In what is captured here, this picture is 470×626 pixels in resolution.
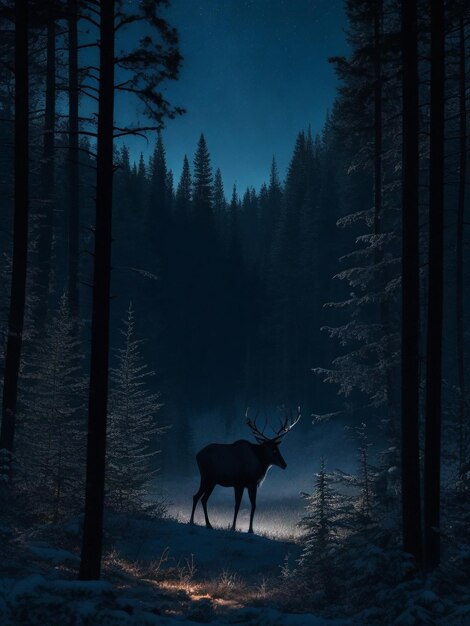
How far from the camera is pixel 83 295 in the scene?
46.5 m

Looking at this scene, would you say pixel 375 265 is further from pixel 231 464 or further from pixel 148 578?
pixel 148 578

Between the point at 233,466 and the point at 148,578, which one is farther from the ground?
the point at 233,466

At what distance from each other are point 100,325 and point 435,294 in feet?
20.1

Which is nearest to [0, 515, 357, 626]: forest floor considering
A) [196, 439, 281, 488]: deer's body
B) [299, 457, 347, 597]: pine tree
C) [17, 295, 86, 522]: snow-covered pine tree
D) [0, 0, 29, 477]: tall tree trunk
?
[299, 457, 347, 597]: pine tree

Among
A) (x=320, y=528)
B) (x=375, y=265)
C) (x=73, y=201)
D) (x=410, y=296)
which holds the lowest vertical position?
(x=320, y=528)

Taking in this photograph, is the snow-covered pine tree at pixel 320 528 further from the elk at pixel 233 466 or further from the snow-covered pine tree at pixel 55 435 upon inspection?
the snow-covered pine tree at pixel 55 435

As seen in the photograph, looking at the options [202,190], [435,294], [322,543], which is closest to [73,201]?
[435,294]

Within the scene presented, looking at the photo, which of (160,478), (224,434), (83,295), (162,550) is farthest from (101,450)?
(83,295)

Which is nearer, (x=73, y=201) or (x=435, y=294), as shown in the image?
(x=435, y=294)

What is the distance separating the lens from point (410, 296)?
975 centimetres

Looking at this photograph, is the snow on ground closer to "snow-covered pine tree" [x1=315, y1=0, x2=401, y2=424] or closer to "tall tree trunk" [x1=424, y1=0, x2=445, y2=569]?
"tall tree trunk" [x1=424, y1=0, x2=445, y2=569]

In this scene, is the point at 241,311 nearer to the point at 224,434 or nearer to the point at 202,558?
the point at 224,434

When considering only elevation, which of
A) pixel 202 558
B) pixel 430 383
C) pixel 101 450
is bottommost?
pixel 202 558

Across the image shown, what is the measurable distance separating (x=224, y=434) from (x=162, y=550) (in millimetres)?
32912
